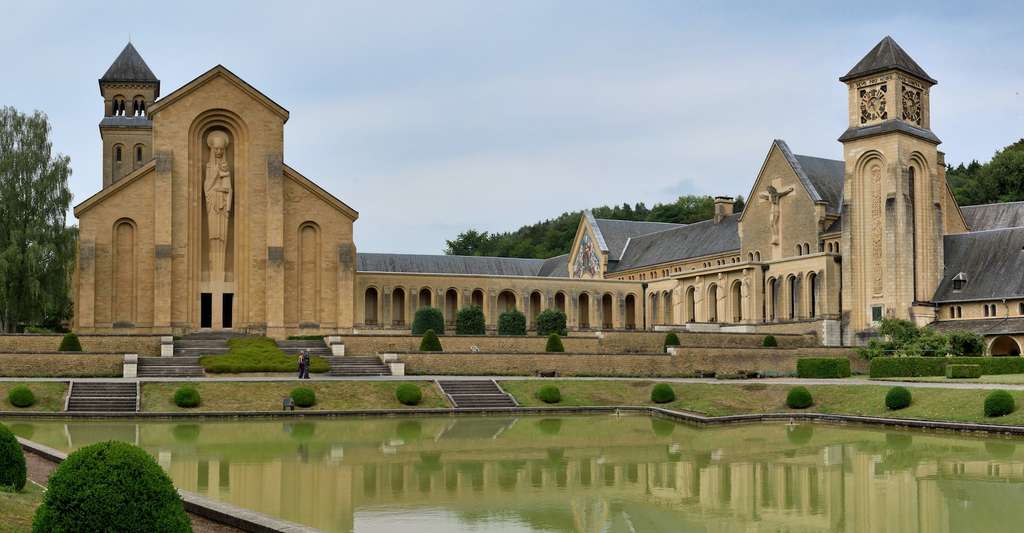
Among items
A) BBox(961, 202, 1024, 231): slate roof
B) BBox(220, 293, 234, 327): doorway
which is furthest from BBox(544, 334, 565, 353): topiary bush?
BBox(961, 202, 1024, 231): slate roof

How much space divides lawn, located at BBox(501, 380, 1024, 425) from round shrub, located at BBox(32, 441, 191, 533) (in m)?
23.7

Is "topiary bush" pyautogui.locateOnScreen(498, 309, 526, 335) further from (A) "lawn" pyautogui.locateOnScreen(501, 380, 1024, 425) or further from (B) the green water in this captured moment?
(B) the green water

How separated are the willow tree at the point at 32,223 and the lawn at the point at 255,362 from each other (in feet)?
54.5

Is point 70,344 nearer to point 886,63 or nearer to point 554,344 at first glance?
point 554,344

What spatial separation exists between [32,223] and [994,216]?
53605 millimetres

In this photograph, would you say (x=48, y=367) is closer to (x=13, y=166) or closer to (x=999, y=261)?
(x=13, y=166)

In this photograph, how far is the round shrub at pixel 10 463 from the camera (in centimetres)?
1308

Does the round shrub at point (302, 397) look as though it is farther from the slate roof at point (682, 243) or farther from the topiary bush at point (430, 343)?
the slate roof at point (682, 243)

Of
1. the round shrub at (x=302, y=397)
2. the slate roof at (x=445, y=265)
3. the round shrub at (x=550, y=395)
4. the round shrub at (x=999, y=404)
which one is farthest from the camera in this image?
the slate roof at (x=445, y=265)

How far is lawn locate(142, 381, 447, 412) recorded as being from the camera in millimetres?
31938

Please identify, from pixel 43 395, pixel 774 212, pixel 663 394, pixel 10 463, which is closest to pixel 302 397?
pixel 43 395

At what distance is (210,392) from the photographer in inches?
1292

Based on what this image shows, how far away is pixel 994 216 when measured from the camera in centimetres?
6050

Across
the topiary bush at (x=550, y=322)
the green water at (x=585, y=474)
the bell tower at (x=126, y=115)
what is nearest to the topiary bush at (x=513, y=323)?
the topiary bush at (x=550, y=322)
